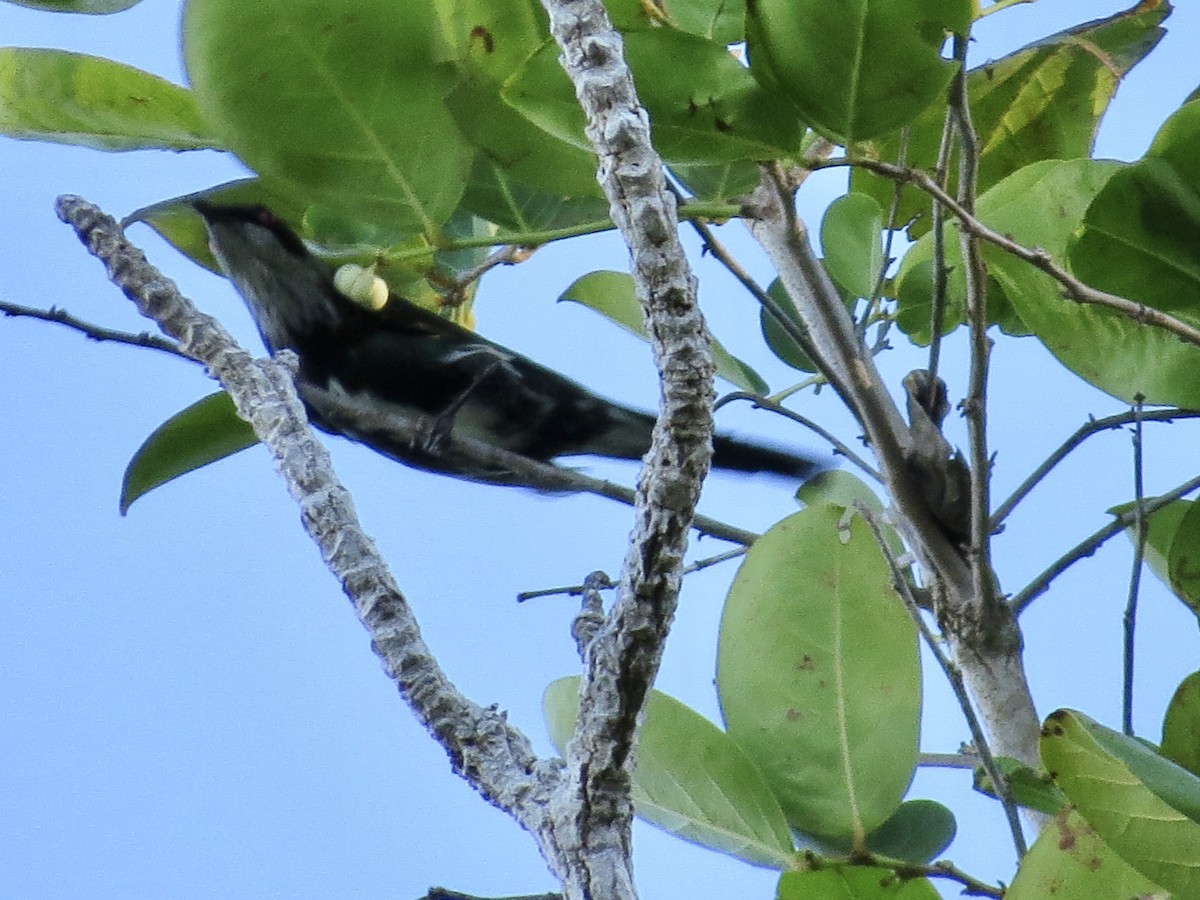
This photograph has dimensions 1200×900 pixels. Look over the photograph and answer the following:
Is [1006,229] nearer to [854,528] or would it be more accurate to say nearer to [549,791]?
[854,528]

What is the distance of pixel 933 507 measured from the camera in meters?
0.67

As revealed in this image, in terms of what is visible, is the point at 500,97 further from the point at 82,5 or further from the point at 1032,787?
the point at 1032,787

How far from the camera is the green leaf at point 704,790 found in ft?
1.81

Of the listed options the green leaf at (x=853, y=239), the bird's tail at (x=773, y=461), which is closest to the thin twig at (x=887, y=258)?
→ the green leaf at (x=853, y=239)

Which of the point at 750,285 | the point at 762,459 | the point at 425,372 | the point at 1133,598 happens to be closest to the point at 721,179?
the point at 750,285

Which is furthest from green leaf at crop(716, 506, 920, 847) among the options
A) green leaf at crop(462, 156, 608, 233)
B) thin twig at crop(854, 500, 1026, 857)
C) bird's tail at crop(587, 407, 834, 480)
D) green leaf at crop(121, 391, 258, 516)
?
bird's tail at crop(587, 407, 834, 480)

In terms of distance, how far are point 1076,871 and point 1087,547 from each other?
24 cm

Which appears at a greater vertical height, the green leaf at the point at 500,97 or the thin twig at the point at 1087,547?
the green leaf at the point at 500,97

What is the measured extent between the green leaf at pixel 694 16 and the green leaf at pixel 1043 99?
0.15 meters

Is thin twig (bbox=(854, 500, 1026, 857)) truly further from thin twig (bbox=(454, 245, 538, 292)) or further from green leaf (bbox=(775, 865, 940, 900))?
thin twig (bbox=(454, 245, 538, 292))

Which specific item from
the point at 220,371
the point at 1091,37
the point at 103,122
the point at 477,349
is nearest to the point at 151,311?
the point at 220,371

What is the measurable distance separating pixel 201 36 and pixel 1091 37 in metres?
0.49

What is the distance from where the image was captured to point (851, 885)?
0.54m

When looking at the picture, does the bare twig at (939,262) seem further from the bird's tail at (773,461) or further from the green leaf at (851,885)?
the bird's tail at (773,461)
